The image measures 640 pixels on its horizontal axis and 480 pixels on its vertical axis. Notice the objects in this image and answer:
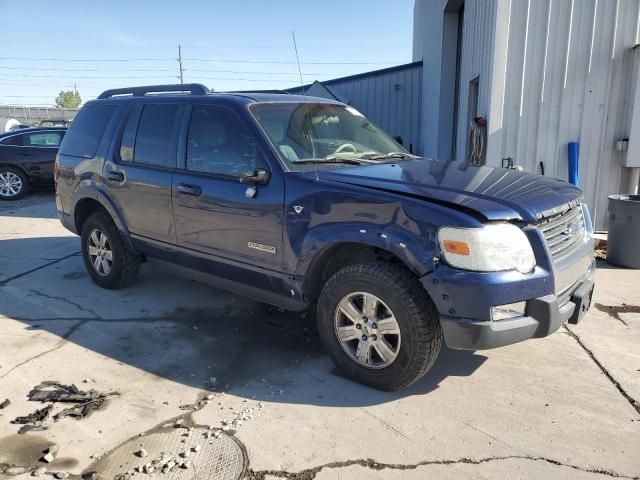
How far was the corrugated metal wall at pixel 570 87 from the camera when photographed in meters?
7.01

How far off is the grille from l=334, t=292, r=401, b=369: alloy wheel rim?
1.05 metres

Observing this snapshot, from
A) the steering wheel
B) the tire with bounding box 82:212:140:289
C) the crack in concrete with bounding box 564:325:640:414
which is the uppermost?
the steering wheel

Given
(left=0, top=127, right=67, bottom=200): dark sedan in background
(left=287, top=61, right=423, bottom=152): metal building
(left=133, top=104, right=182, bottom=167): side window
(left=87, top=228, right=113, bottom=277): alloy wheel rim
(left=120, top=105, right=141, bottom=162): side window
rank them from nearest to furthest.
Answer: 1. (left=133, top=104, right=182, bottom=167): side window
2. (left=120, top=105, right=141, bottom=162): side window
3. (left=87, top=228, right=113, bottom=277): alloy wheel rim
4. (left=0, top=127, right=67, bottom=200): dark sedan in background
5. (left=287, top=61, right=423, bottom=152): metal building

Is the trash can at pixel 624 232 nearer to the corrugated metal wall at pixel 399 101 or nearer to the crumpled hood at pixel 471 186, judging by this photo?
the crumpled hood at pixel 471 186

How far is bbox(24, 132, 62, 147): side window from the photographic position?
40.6ft

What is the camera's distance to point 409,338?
3111 millimetres

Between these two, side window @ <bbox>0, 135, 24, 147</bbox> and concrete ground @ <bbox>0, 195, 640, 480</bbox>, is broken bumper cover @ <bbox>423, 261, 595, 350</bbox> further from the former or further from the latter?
side window @ <bbox>0, 135, 24, 147</bbox>

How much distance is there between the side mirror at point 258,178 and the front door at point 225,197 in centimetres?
3

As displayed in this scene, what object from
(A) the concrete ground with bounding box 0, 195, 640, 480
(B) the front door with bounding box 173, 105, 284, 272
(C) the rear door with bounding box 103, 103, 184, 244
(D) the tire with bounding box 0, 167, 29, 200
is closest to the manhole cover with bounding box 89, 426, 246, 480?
(A) the concrete ground with bounding box 0, 195, 640, 480

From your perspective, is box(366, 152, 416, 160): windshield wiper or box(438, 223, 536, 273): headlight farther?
box(366, 152, 416, 160): windshield wiper

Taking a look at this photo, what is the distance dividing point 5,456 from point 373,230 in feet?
7.71

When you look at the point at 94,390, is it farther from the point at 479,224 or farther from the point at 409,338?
the point at 479,224

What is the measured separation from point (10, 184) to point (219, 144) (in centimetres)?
1036

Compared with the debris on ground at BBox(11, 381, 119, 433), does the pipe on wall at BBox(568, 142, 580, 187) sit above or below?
above
